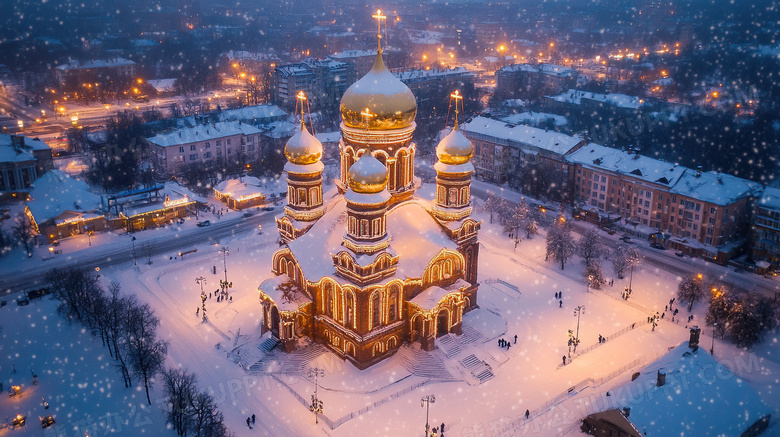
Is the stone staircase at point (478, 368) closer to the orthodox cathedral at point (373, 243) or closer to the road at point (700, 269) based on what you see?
the orthodox cathedral at point (373, 243)

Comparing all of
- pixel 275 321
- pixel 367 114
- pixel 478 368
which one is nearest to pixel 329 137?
pixel 367 114

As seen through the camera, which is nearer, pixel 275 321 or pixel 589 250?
pixel 275 321

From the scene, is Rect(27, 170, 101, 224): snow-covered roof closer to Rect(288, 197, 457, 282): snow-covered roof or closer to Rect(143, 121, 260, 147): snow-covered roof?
Rect(143, 121, 260, 147): snow-covered roof

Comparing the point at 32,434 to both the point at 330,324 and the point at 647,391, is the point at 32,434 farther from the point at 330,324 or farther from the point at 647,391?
the point at 647,391

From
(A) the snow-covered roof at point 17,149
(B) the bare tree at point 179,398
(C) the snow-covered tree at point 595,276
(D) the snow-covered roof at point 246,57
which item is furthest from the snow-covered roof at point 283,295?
(D) the snow-covered roof at point 246,57

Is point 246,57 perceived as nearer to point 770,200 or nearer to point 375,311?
point 770,200

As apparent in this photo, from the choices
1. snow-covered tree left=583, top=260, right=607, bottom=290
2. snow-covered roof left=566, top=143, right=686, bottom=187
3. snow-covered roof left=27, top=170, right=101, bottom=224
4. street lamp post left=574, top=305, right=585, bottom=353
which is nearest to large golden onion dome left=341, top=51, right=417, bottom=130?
street lamp post left=574, top=305, right=585, bottom=353
